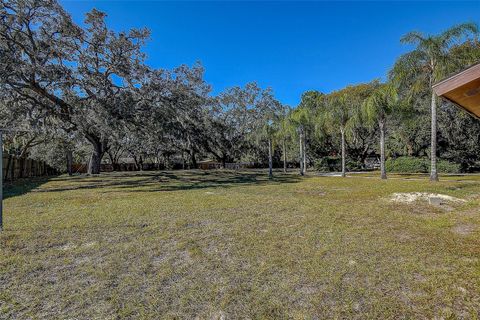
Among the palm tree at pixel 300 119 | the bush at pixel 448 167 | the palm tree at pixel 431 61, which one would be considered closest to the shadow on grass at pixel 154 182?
the palm tree at pixel 300 119

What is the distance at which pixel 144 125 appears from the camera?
49.9 ft

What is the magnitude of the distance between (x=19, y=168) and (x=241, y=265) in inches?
A: 720

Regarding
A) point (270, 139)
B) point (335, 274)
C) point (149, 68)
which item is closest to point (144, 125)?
point (149, 68)

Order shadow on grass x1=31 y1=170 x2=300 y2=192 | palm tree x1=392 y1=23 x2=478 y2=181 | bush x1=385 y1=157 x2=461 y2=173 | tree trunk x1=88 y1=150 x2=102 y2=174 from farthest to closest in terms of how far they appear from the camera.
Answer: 1. bush x1=385 y1=157 x2=461 y2=173
2. tree trunk x1=88 y1=150 x2=102 y2=174
3. shadow on grass x1=31 y1=170 x2=300 y2=192
4. palm tree x1=392 y1=23 x2=478 y2=181

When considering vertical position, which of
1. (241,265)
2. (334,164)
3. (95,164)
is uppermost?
(95,164)

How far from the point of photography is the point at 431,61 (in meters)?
11.3

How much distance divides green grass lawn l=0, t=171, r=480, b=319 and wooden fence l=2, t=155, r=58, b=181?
35.1ft

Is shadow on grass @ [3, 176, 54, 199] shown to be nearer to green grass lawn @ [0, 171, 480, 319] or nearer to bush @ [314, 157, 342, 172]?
green grass lawn @ [0, 171, 480, 319]

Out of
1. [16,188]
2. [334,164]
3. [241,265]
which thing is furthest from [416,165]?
[16,188]

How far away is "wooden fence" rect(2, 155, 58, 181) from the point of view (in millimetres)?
13620

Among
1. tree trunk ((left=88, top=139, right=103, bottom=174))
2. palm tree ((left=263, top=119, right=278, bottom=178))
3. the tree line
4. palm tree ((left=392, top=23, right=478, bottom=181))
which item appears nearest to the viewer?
palm tree ((left=392, top=23, right=478, bottom=181))

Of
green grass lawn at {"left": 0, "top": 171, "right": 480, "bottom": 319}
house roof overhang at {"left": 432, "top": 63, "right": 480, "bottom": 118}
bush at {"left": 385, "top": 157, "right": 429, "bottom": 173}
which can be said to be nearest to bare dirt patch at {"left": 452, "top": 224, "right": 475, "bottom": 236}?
green grass lawn at {"left": 0, "top": 171, "right": 480, "bottom": 319}

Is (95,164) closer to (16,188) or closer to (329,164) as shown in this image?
(16,188)

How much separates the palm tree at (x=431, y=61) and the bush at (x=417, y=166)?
9728mm
